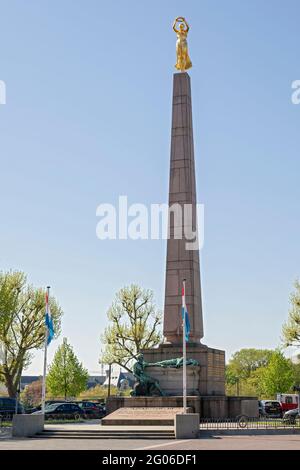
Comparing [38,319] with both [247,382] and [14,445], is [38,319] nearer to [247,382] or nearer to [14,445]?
[14,445]

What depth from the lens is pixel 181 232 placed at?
36.4 meters

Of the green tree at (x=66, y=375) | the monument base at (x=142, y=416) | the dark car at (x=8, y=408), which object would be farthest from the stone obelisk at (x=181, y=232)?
the green tree at (x=66, y=375)

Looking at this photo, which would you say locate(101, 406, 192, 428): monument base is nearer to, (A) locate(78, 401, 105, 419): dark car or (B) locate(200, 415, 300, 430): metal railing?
(B) locate(200, 415, 300, 430): metal railing

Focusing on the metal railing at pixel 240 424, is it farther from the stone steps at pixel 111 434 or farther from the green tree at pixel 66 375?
the green tree at pixel 66 375

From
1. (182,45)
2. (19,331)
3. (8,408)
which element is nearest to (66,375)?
(19,331)

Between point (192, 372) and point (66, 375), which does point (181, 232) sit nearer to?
point (192, 372)

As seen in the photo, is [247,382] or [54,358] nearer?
[54,358]

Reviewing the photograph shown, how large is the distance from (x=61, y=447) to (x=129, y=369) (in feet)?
120

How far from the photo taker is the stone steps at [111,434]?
82.9 ft

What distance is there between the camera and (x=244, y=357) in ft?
387

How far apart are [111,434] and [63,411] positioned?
16.2 metres

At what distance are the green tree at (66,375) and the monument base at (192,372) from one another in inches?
Answer: 1502
